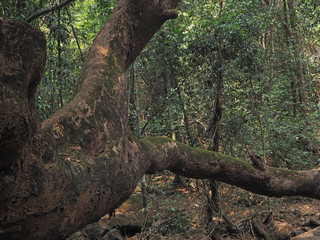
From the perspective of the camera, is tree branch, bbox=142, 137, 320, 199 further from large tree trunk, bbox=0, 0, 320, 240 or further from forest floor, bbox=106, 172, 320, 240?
forest floor, bbox=106, 172, 320, 240

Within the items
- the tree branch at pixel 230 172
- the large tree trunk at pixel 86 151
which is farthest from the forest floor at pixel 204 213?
the large tree trunk at pixel 86 151

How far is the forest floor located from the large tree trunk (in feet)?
5.16

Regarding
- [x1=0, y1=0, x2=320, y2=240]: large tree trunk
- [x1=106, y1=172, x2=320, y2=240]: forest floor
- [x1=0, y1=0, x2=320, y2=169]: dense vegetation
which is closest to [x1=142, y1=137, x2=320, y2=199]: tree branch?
[x1=0, y1=0, x2=320, y2=240]: large tree trunk

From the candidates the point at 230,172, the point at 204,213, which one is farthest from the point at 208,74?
the point at 204,213

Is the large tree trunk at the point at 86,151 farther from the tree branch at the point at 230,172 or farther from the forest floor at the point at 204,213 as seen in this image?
the forest floor at the point at 204,213

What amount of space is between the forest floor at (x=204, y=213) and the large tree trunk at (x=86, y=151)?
157cm

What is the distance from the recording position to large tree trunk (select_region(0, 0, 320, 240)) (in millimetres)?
1646

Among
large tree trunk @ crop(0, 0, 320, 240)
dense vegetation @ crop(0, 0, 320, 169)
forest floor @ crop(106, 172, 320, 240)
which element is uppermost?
dense vegetation @ crop(0, 0, 320, 169)

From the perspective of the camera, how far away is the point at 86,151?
2807 millimetres

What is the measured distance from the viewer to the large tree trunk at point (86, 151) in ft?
5.40

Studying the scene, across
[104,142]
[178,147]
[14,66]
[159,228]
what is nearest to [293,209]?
[159,228]

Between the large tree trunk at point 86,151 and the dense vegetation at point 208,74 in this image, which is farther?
the dense vegetation at point 208,74

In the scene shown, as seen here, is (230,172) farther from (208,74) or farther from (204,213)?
(208,74)

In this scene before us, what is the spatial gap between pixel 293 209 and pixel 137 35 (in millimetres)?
6702
